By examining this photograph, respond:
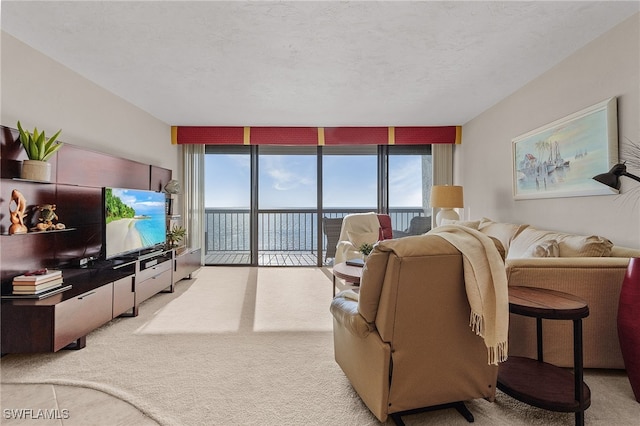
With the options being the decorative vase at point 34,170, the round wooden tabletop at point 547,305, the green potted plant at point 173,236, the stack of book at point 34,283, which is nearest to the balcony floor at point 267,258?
the green potted plant at point 173,236

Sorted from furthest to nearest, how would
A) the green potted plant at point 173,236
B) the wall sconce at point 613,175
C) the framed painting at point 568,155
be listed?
1. the green potted plant at point 173,236
2. the framed painting at point 568,155
3. the wall sconce at point 613,175

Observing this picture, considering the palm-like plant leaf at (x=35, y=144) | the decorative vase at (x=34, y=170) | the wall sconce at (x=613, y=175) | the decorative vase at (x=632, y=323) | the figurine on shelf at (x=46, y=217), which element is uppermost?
the palm-like plant leaf at (x=35, y=144)

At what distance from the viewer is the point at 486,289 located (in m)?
1.36

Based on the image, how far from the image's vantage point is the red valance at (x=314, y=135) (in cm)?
514

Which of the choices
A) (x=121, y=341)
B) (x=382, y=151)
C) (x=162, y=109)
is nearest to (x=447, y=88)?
(x=382, y=151)

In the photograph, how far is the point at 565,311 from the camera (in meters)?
1.45

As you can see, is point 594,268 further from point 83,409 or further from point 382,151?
point 382,151

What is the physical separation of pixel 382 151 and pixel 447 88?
2.08 meters

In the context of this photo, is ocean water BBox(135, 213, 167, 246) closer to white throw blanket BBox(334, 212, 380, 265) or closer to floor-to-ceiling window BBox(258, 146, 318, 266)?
floor-to-ceiling window BBox(258, 146, 318, 266)

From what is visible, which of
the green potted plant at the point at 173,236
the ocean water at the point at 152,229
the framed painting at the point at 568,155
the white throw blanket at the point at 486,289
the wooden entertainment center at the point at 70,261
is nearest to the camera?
the white throw blanket at the point at 486,289

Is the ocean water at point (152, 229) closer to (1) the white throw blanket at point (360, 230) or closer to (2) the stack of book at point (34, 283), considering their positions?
(2) the stack of book at point (34, 283)

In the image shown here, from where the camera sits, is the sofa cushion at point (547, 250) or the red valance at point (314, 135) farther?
the red valance at point (314, 135)

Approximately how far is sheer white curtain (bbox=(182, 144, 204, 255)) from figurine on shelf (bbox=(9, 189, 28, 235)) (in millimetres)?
2932

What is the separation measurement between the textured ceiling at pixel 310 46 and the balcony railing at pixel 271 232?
2.32 m
